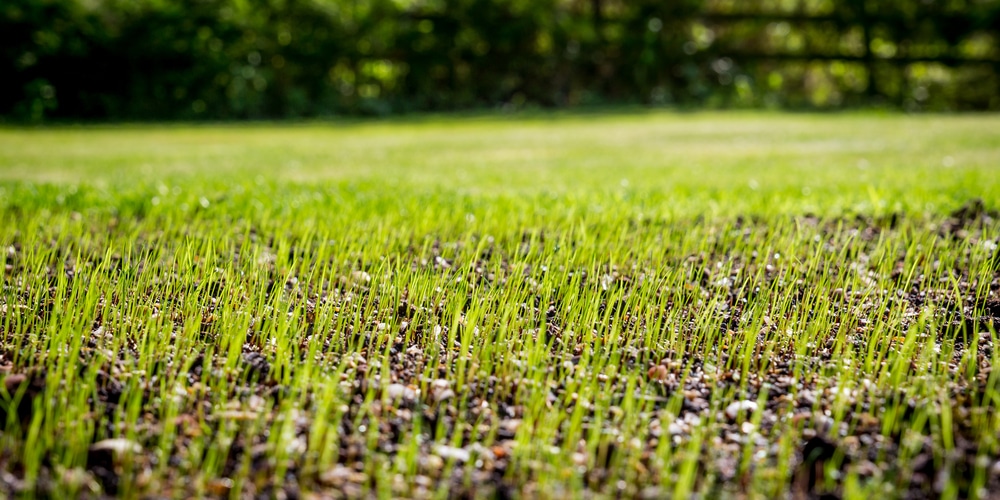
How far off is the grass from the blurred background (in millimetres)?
11118

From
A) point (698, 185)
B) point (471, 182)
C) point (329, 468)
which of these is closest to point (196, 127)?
point (471, 182)

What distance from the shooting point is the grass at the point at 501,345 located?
1.86 meters

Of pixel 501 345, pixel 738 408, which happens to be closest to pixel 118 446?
pixel 501 345

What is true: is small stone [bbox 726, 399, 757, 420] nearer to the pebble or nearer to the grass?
the grass

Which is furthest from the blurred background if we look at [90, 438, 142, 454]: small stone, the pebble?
the pebble

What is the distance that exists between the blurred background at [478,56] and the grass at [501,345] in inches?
438

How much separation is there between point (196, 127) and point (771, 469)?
13.9 m

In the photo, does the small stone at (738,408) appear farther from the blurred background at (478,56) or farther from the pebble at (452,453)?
the blurred background at (478,56)

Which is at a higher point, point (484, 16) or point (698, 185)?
point (484, 16)

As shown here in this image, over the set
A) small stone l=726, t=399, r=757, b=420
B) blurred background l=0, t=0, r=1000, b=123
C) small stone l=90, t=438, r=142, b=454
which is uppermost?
blurred background l=0, t=0, r=1000, b=123

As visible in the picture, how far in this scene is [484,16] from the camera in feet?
59.6

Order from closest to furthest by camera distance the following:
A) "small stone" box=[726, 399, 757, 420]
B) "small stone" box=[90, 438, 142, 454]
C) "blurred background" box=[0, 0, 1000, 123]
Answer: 1. "small stone" box=[90, 438, 142, 454]
2. "small stone" box=[726, 399, 757, 420]
3. "blurred background" box=[0, 0, 1000, 123]

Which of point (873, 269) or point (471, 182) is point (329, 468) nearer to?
point (873, 269)

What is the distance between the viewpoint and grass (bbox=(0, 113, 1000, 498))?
6.11 feet
